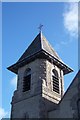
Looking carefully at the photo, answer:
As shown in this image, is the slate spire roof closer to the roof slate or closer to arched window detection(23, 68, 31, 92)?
the roof slate

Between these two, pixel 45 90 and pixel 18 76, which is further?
pixel 18 76

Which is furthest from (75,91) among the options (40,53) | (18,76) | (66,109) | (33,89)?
(18,76)

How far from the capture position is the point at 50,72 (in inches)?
789

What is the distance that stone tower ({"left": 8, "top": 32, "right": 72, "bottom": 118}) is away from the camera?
17.8 metres

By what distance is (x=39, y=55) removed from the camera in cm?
2003

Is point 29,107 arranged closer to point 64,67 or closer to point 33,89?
point 33,89

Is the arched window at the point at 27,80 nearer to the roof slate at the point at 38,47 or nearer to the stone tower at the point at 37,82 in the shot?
the stone tower at the point at 37,82

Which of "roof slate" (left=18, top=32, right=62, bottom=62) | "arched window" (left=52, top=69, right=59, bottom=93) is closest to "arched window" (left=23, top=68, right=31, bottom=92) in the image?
"roof slate" (left=18, top=32, right=62, bottom=62)

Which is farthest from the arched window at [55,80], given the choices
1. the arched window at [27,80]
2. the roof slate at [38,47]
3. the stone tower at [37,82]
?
the arched window at [27,80]

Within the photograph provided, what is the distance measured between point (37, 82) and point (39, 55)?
7.77 ft

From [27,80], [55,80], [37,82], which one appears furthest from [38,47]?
[37,82]

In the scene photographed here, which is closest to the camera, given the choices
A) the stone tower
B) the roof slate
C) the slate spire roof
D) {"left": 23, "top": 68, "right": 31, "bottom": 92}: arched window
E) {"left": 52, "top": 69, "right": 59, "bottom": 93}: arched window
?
the stone tower

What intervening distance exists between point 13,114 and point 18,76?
3.26 meters

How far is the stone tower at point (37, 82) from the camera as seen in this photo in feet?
58.4
